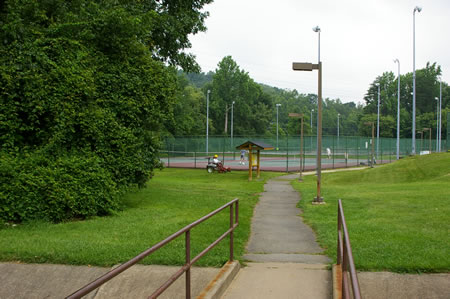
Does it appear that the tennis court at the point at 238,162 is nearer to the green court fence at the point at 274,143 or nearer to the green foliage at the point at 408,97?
the green court fence at the point at 274,143

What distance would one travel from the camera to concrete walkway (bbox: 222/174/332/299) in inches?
224

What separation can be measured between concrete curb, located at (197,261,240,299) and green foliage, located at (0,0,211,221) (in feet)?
16.3

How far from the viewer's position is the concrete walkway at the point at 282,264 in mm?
5688

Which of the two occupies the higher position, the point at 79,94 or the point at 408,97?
the point at 408,97

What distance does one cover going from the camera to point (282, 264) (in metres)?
7.06

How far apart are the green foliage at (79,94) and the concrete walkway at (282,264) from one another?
3.81 meters

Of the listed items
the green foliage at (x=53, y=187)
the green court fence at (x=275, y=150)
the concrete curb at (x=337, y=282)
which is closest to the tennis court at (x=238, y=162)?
the green court fence at (x=275, y=150)

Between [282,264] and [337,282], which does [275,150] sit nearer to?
[282,264]

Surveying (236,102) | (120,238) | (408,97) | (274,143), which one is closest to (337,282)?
(120,238)

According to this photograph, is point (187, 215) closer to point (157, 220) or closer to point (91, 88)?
point (157, 220)

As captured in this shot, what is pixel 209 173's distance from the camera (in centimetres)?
3173

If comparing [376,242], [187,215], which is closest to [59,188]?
[187,215]

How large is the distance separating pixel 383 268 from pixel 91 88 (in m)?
7.77

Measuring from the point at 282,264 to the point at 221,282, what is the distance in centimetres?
174
